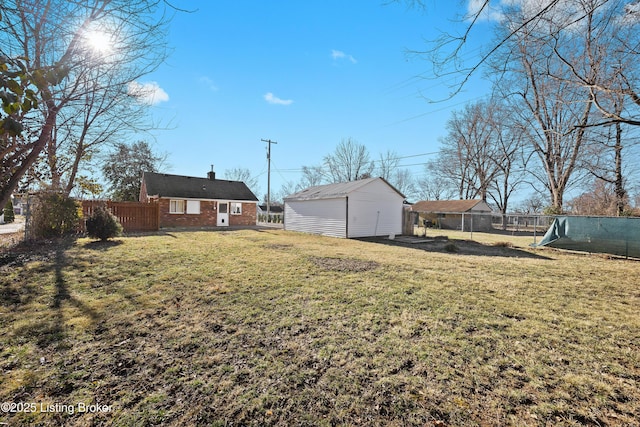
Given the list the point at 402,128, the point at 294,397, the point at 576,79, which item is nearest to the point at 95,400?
the point at 294,397

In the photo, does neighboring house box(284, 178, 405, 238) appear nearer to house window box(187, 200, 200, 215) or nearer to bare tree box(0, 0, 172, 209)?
house window box(187, 200, 200, 215)

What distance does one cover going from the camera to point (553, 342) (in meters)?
3.34

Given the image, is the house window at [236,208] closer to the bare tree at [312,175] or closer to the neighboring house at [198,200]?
the neighboring house at [198,200]

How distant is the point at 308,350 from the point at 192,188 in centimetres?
2091

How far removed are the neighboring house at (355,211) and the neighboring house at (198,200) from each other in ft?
20.9

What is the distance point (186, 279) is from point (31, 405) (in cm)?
363

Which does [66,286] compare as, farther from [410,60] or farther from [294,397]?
[410,60]

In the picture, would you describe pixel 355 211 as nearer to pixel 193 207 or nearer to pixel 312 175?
pixel 193 207

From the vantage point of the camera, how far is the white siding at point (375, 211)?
15.8m

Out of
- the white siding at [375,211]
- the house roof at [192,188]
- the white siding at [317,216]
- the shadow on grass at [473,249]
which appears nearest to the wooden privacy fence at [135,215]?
the house roof at [192,188]

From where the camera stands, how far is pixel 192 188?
2120cm

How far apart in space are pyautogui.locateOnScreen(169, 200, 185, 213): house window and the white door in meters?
2.74

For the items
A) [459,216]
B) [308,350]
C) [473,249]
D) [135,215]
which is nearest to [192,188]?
[135,215]

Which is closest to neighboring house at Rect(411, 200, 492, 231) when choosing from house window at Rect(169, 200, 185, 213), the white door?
the white door
